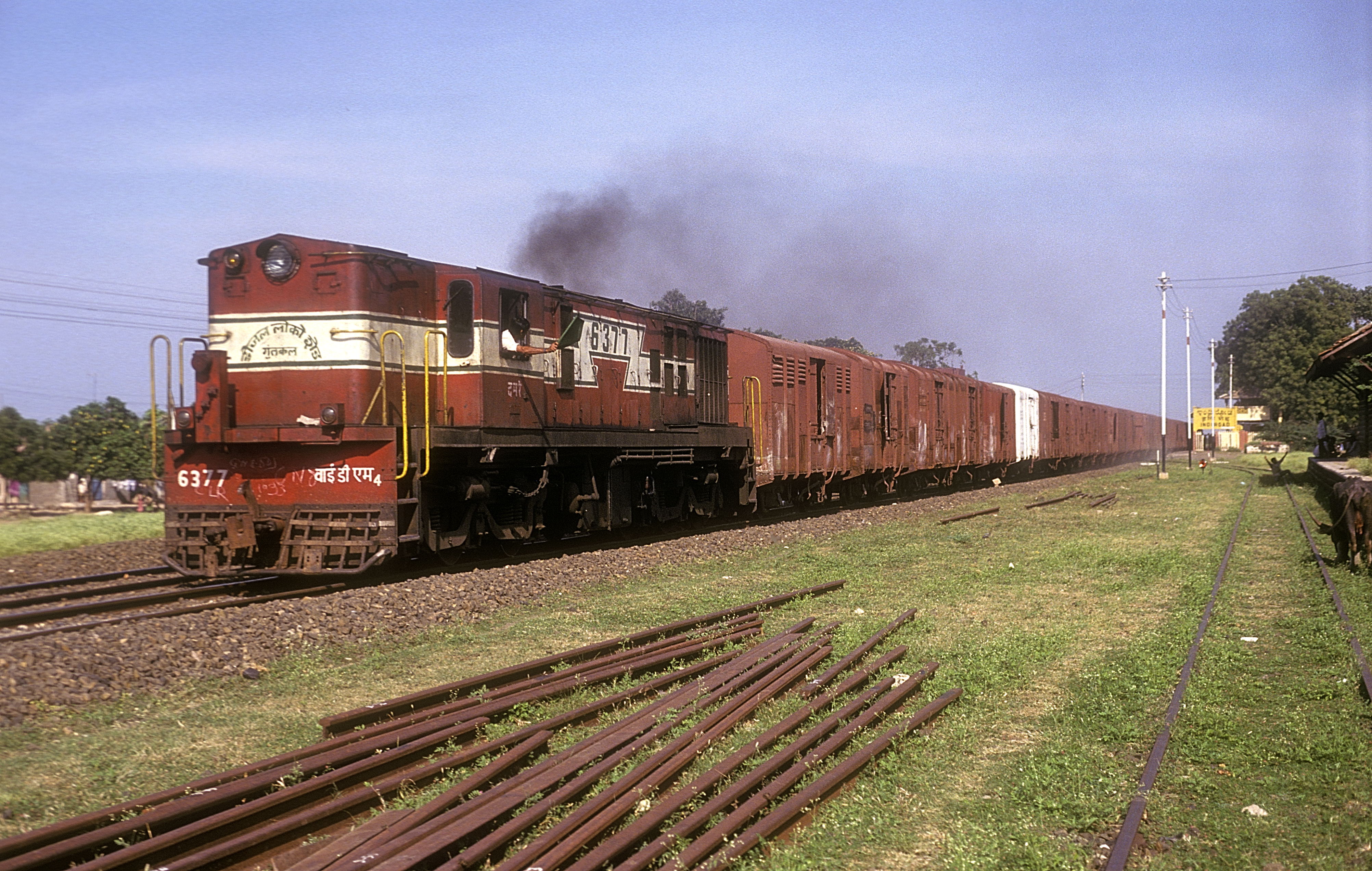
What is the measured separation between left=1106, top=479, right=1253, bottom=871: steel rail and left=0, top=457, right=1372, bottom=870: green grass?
0.06 metres

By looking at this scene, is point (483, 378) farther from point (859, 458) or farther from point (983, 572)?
point (859, 458)

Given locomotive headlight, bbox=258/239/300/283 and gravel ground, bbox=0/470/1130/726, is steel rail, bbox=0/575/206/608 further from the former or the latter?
locomotive headlight, bbox=258/239/300/283

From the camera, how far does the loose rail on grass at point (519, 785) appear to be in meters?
3.84

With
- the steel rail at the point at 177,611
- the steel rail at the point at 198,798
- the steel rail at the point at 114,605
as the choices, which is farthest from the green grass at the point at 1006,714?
the steel rail at the point at 114,605

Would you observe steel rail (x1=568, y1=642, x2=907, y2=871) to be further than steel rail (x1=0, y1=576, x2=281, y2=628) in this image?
No

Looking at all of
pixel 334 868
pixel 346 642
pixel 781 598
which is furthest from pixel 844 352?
pixel 334 868

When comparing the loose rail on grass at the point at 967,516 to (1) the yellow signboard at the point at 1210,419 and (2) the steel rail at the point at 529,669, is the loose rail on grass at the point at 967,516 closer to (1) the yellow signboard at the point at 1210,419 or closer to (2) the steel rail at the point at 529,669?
(2) the steel rail at the point at 529,669

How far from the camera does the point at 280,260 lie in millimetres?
11383

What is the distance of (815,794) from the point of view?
4.50m

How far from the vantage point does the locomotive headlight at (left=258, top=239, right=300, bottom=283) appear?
37.2 feet

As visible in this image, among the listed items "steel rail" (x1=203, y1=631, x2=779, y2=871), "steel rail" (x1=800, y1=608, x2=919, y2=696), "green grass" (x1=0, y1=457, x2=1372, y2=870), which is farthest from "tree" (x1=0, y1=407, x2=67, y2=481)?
"steel rail" (x1=203, y1=631, x2=779, y2=871)

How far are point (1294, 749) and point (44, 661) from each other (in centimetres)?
771

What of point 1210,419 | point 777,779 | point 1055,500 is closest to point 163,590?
point 777,779

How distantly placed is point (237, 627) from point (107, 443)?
92.1 feet
